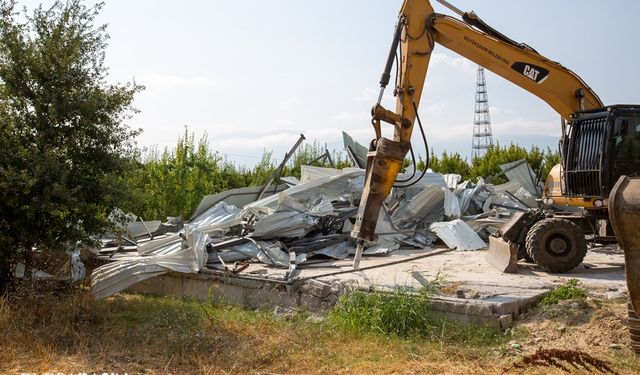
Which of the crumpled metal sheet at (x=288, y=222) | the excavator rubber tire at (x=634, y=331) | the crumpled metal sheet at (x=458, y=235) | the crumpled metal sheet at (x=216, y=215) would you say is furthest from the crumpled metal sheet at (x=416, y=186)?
the excavator rubber tire at (x=634, y=331)

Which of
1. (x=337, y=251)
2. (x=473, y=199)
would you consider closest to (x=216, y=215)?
(x=337, y=251)

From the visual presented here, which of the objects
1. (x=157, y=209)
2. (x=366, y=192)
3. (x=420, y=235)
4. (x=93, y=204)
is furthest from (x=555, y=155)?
(x=93, y=204)

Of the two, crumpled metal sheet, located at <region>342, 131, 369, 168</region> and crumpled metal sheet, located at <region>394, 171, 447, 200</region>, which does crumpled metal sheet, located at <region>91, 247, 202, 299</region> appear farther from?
crumpled metal sheet, located at <region>342, 131, 369, 168</region>

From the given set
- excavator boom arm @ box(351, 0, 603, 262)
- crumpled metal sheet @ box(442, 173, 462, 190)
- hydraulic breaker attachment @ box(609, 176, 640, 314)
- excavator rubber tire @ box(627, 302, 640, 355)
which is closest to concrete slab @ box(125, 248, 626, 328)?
excavator boom arm @ box(351, 0, 603, 262)

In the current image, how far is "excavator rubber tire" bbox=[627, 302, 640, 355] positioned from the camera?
6.09m

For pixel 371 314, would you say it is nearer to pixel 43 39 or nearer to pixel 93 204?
pixel 93 204

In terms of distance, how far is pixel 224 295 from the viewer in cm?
970

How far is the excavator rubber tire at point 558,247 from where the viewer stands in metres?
9.52

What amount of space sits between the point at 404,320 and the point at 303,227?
458 cm

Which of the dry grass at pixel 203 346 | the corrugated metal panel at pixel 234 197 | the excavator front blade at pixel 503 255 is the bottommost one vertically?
the dry grass at pixel 203 346

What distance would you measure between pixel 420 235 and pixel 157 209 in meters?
7.71

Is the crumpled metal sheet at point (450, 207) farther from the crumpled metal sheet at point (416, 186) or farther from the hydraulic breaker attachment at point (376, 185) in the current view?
the hydraulic breaker attachment at point (376, 185)

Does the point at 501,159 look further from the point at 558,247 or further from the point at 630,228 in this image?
the point at 630,228

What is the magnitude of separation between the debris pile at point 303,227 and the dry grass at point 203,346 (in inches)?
42.6
